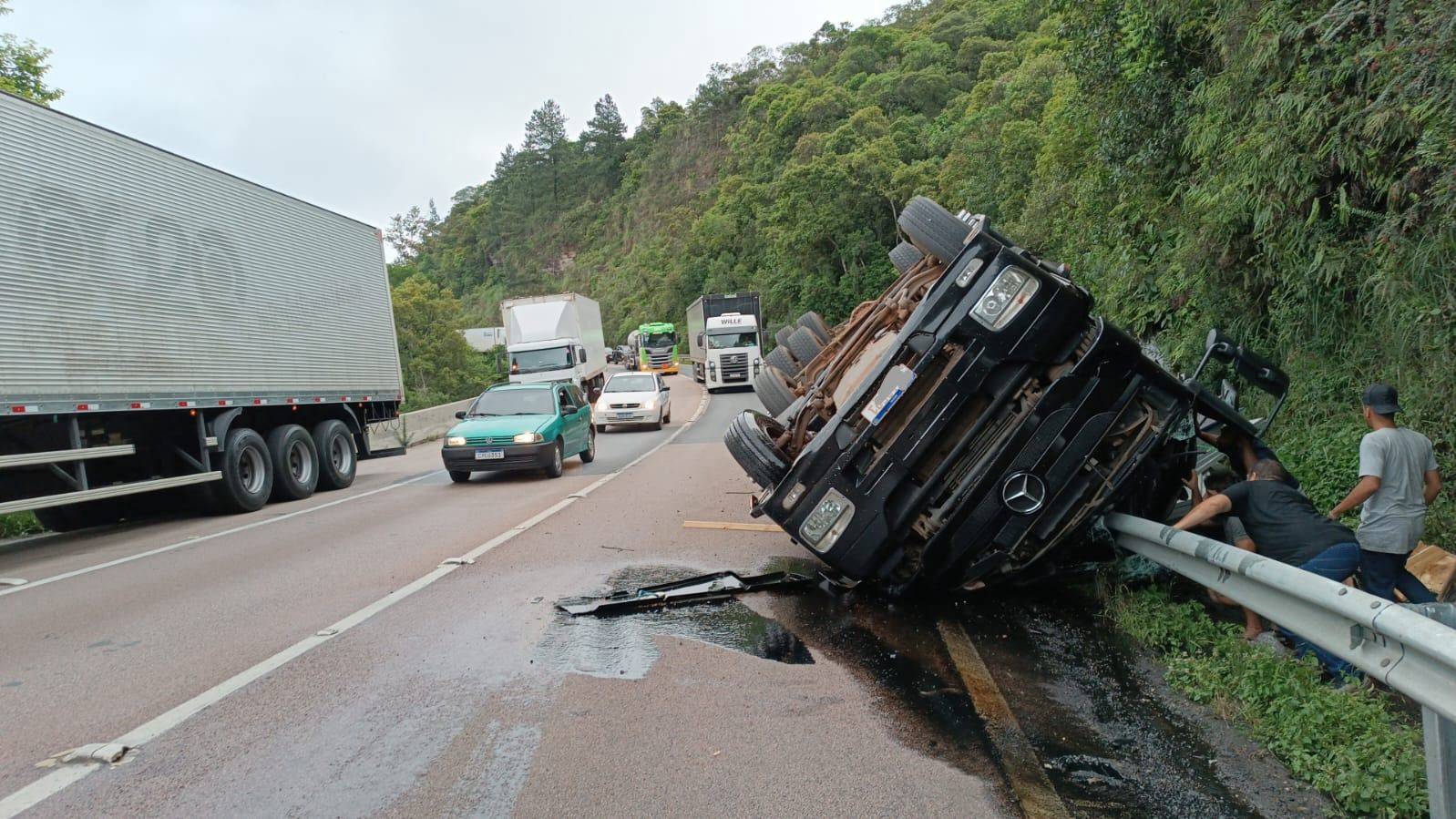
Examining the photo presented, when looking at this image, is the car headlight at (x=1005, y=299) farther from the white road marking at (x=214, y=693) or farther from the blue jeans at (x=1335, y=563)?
the white road marking at (x=214, y=693)

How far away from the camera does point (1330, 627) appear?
10.7 feet

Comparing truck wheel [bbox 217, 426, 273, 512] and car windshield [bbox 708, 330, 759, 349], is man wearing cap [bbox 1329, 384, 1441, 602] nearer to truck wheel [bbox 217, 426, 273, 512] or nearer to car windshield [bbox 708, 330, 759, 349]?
truck wheel [bbox 217, 426, 273, 512]

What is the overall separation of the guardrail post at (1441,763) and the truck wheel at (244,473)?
12.6 m

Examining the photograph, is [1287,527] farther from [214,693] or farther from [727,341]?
[727,341]

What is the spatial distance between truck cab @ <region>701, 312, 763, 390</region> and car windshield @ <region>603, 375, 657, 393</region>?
1198 cm

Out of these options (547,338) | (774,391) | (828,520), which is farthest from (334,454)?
(547,338)

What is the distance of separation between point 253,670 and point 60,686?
103cm

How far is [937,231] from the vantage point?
5.96 metres

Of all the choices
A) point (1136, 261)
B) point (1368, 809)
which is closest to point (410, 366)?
point (1136, 261)

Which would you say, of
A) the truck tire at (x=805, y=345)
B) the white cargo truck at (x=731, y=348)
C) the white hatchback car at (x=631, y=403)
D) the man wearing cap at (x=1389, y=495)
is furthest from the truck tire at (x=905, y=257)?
the white cargo truck at (x=731, y=348)

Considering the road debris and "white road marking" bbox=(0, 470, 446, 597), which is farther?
"white road marking" bbox=(0, 470, 446, 597)

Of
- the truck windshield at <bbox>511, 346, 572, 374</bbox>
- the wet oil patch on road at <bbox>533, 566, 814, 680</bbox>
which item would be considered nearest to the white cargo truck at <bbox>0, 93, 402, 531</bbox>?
the wet oil patch on road at <bbox>533, 566, 814, 680</bbox>

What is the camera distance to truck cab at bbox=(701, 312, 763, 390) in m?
36.0

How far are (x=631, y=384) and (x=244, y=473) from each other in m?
12.2
